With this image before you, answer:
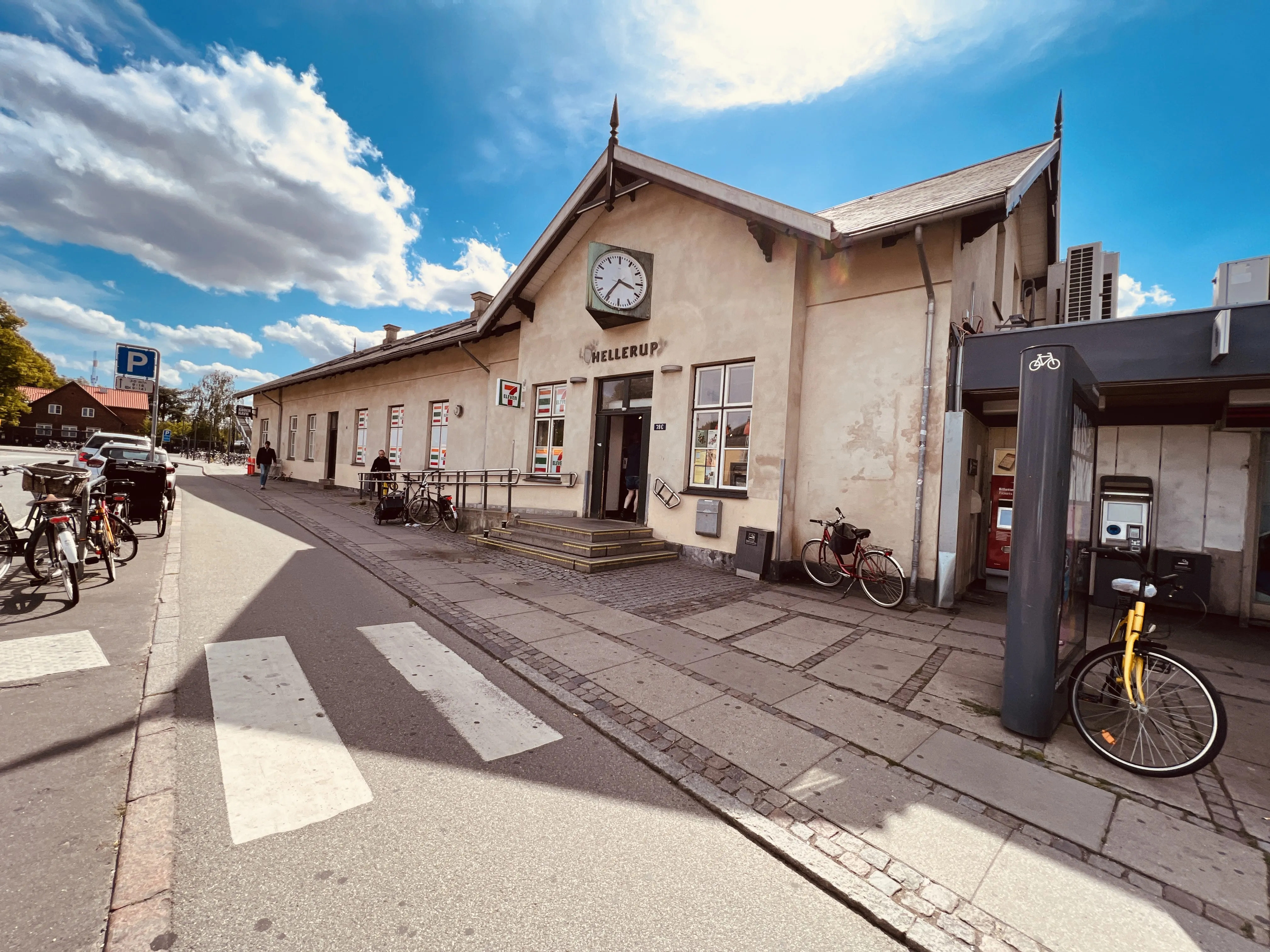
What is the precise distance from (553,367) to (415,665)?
8.68 m

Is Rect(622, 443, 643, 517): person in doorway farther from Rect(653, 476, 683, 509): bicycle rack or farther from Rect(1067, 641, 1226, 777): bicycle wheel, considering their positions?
Rect(1067, 641, 1226, 777): bicycle wheel

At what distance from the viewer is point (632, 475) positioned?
1145cm

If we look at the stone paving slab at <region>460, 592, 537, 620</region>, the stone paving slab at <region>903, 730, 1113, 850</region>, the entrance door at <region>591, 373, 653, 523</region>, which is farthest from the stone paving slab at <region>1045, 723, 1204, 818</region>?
the entrance door at <region>591, 373, 653, 523</region>

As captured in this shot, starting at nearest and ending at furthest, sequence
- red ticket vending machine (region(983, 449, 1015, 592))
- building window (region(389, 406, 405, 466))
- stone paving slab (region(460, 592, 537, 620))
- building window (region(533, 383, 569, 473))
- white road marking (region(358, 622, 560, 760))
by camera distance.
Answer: white road marking (region(358, 622, 560, 760)) < stone paving slab (region(460, 592, 537, 620)) < red ticket vending machine (region(983, 449, 1015, 592)) < building window (region(533, 383, 569, 473)) < building window (region(389, 406, 405, 466))

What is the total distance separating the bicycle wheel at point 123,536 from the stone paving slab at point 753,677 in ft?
25.8

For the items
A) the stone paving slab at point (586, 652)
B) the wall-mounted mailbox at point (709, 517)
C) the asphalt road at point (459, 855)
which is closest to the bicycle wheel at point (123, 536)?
the asphalt road at point (459, 855)

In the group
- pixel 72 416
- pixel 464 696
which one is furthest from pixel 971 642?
pixel 72 416

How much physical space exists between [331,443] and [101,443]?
7336mm

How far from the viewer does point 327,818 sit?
8.16 ft

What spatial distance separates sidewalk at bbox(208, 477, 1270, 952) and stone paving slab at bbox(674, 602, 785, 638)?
40mm

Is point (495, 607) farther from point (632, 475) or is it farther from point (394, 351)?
point (394, 351)

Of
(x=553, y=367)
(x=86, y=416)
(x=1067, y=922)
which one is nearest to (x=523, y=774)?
Answer: (x=1067, y=922)

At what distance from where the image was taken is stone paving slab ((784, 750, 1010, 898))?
241 cm

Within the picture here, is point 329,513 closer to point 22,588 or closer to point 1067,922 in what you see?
point 22,588
